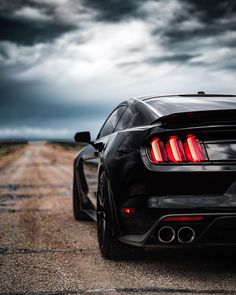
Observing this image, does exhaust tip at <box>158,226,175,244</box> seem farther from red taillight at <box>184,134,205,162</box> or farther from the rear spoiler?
the rear spoiler

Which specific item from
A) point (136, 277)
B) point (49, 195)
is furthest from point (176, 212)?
point (49, 195)

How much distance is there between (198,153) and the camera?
3.42m

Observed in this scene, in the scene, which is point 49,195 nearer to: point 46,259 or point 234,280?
point 46,259

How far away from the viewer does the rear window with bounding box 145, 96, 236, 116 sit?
3.88 metres

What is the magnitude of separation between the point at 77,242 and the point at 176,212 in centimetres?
209

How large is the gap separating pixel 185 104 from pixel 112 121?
157 cm

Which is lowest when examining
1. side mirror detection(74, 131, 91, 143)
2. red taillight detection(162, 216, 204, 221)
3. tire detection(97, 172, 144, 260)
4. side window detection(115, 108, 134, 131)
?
tire detection(97, 172, 144, 260)

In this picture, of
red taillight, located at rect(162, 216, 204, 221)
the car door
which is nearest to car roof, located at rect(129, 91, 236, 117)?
the car door

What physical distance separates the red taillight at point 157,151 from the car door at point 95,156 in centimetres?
125

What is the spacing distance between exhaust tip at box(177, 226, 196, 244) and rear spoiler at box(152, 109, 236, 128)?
0.77 meters

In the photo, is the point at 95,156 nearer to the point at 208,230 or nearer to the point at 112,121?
the point at 112,121

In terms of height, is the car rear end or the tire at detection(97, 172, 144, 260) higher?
the car rear end

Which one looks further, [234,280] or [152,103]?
[152,103]

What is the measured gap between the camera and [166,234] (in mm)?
3500
